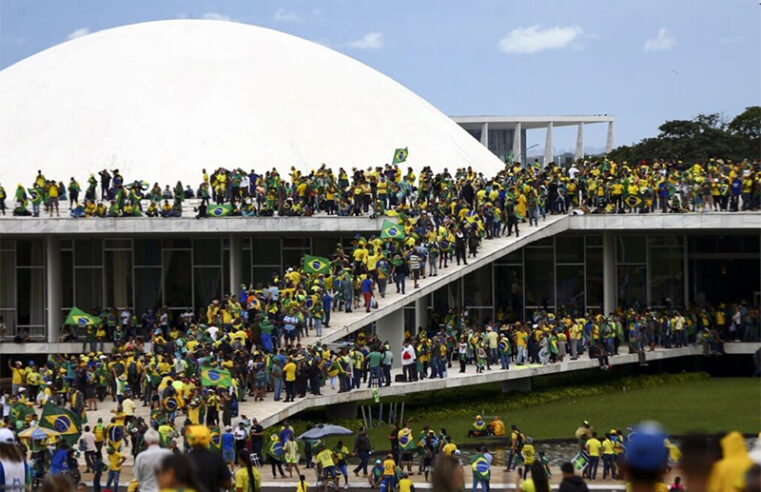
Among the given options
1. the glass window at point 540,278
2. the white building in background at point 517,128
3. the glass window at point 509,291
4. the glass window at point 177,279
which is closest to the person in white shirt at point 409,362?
the glass window at point 509,291

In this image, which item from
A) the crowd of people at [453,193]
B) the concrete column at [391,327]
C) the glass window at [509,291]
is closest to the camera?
the concrete column at [391,327]

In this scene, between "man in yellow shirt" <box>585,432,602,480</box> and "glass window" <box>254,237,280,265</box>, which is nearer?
"man in yellow shirt" <box>585,432,602,480</box>

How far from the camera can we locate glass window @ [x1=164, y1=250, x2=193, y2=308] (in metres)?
40.8

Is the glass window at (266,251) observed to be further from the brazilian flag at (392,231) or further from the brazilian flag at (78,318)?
the brazilian flag at (392,231)

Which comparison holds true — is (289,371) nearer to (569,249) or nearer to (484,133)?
(569,249)

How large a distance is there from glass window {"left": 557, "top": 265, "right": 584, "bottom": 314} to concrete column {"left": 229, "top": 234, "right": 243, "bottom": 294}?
9.47 meters

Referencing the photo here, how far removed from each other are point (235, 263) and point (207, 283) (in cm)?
159

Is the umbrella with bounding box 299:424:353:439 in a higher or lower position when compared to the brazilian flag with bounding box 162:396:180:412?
lower

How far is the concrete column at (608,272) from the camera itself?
40.0 metres

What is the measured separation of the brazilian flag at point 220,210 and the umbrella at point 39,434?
651 inches

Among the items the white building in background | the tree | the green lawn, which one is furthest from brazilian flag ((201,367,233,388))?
the white building in background

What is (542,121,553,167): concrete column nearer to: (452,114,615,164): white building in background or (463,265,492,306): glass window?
(452,114,615,164): white building in background

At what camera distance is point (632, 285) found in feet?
134

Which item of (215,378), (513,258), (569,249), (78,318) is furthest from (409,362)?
(569,249)
